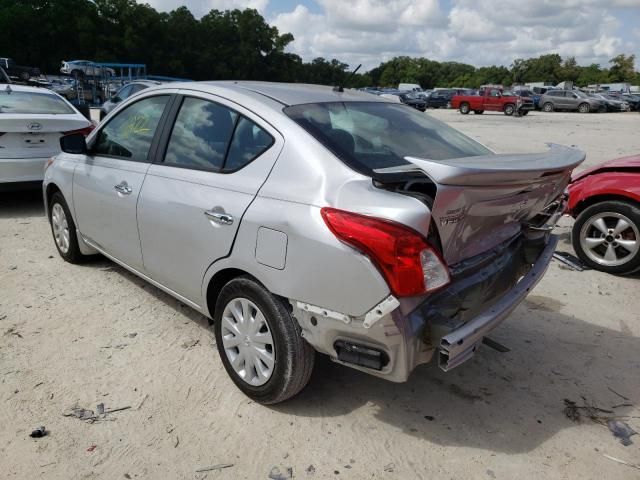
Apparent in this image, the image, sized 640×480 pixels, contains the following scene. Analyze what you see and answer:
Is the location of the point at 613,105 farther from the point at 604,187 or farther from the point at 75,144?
the point at 75,144

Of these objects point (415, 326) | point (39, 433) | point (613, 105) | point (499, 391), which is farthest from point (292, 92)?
point (613, 105)

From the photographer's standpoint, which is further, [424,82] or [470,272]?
[424,82]

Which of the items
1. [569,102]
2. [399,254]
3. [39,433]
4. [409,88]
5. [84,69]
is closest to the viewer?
[399,254]

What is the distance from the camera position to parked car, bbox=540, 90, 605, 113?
126 feet

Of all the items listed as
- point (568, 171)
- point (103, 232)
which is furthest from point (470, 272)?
point (103, 232)

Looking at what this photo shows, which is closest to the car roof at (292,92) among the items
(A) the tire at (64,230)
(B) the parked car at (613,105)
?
(A) the tire at (64,230)

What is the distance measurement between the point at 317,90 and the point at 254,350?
1730 mm

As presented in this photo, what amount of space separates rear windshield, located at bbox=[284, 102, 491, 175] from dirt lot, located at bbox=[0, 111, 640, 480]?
135 centimetres

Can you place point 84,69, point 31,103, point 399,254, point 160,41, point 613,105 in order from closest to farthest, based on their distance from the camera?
point 399,254, point 31,103, point 84,69, point 613,105, point 160,41

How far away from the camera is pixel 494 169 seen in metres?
2.24

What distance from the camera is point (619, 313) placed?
4270mm

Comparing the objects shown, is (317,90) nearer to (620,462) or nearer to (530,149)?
(620,462)

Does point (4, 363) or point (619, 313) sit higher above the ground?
point (619, 313)

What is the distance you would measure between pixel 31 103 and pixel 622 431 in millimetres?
7428
